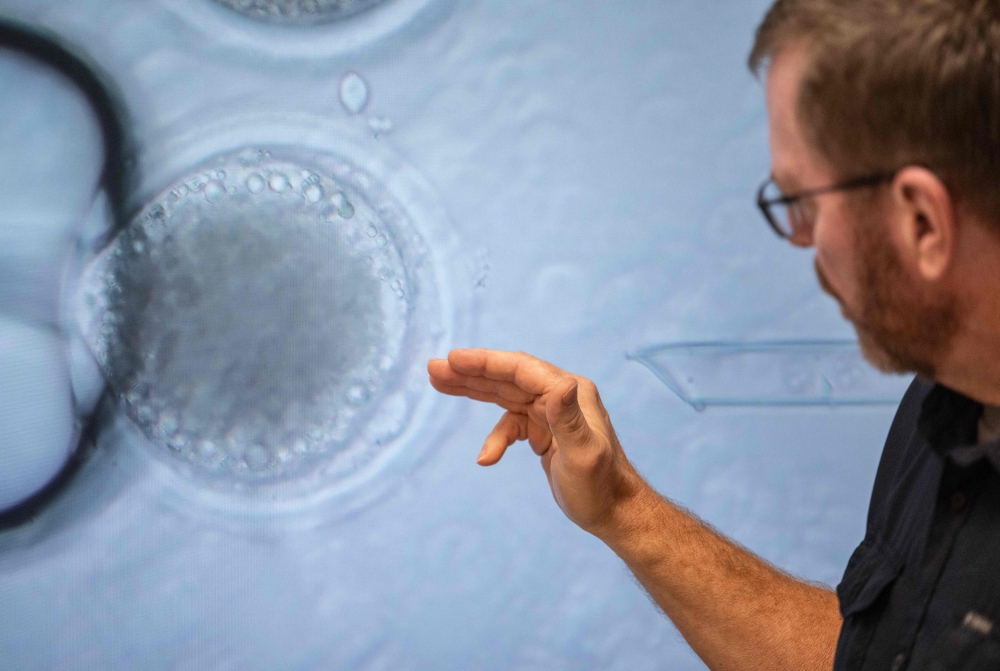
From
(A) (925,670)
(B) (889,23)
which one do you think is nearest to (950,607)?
(A) (925,670)

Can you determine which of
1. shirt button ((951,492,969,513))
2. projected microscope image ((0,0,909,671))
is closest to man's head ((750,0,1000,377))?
shirt button ((951,492,969,513))

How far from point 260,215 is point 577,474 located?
0.55 m

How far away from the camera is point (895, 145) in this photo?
61cm

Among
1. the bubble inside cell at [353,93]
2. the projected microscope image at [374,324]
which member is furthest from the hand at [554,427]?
the bubble inside cell at [353,93]

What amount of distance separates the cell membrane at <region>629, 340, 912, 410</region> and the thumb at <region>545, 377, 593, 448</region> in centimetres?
41

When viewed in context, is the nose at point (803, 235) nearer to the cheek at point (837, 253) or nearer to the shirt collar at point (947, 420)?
the cheek at point (837, 253)

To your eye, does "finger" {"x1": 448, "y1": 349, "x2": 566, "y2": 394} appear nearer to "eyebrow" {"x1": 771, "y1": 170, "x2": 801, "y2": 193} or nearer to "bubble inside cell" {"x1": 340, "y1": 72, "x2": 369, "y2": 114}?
"eyebrow" {"x1": 771, "y1": 170, "x2": 801, "y2": 193}

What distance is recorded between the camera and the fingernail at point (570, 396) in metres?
0.72

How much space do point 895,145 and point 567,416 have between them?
378 mm

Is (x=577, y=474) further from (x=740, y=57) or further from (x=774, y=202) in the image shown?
(x=740, y=57)

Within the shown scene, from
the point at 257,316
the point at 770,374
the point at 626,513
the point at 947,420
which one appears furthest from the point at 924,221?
the point at 257,316

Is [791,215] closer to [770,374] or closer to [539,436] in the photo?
[539,436]

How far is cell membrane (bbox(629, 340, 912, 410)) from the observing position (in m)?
1.21

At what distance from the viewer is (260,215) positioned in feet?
3.34
